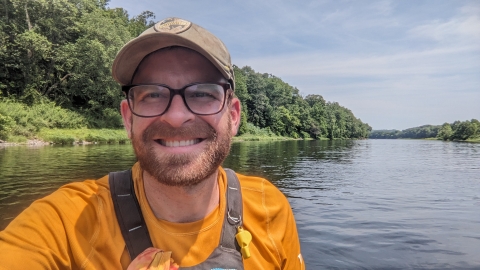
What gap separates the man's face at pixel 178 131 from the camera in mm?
1820

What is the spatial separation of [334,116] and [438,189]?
10785cm

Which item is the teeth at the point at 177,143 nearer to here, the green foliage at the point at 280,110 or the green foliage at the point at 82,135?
the green foliage at the point at 82,135

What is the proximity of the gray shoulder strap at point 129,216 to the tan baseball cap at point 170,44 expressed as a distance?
63cm

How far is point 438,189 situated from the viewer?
512 inches

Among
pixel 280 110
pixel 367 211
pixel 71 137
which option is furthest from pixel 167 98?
pixel 280 110

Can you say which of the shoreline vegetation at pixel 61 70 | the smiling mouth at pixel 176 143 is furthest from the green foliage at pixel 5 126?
the smiling mouth at pixel 176 143

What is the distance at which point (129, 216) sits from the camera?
5.80 feet

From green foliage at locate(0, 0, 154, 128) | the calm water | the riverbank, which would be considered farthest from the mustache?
green foliage at locate(0, 0, 154, 128)

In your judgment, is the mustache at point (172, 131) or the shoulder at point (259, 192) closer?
the mustache at point (172, 131)

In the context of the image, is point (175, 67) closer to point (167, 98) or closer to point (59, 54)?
point (167, 98)

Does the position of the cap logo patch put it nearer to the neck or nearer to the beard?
the beard

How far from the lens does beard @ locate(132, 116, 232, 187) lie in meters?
1.81

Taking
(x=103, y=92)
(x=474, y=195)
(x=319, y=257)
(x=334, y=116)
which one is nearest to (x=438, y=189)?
(x=474, y=195)

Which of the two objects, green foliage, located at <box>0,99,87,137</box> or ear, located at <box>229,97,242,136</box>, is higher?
green foliage, located at <box>0,99,87,137</box>
